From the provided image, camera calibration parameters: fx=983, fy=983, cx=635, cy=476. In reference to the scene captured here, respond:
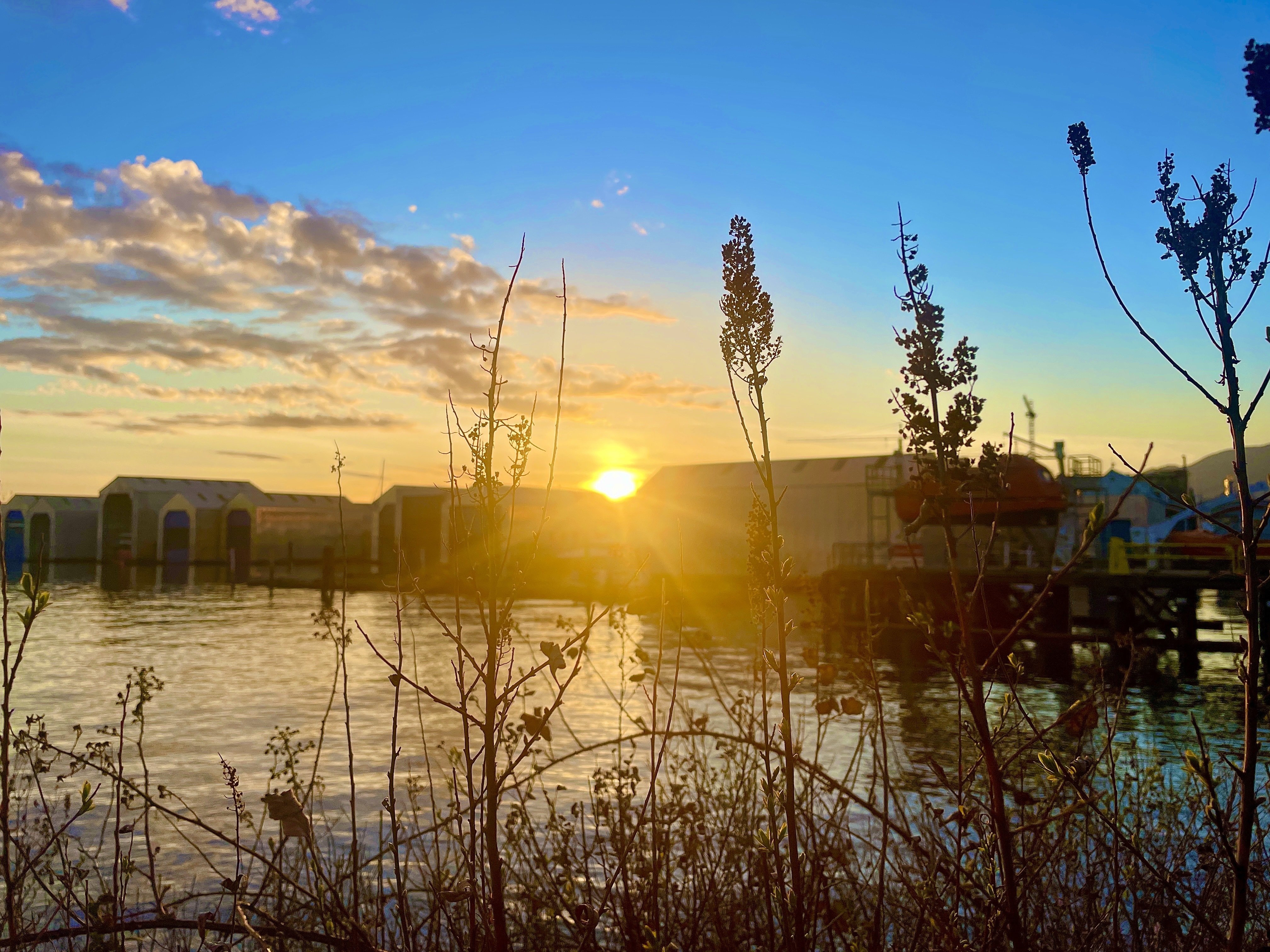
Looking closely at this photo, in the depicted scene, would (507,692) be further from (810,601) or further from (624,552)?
(810,601)

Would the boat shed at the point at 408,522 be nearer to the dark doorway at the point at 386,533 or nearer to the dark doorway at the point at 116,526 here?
the dark doorway at the point at 386,533

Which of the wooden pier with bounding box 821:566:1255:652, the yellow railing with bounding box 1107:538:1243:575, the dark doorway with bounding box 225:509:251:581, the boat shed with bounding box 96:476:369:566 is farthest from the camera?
the dark doorway with bounding box 225:509:251:581

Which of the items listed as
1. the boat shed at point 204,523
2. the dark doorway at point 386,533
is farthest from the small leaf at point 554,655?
the boat shed at point 204,523

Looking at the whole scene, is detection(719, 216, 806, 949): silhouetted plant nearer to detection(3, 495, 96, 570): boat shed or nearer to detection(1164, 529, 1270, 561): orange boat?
detection(1164, 529, 1270, 561): orange boat

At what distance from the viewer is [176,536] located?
2542 inches

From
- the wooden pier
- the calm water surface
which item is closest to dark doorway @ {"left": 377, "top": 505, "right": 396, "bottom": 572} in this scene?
the calm water surface

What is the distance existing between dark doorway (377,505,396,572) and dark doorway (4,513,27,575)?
2527 centimetres

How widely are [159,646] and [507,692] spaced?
2192 cm

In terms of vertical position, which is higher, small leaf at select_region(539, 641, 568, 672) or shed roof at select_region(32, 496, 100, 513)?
shed roof at select_region(32, 496, 100, 513)

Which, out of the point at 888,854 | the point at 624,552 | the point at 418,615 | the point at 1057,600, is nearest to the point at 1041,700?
the point at 1057,600

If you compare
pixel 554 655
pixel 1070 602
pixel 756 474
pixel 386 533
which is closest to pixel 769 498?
pixel 554 655

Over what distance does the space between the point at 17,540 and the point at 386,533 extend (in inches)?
1221

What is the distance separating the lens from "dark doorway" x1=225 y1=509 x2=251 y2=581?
6462 centimetres

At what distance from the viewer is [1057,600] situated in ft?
74.7
